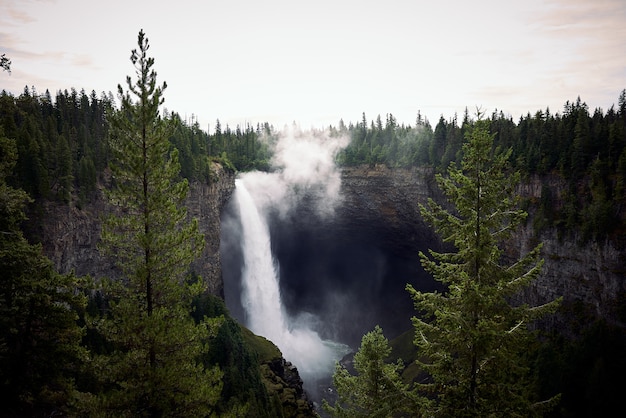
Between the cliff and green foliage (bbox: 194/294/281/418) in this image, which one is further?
the cliff

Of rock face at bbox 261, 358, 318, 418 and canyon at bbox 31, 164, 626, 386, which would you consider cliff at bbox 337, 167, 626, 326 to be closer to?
canyon at bbox 31, 164, 626, 386

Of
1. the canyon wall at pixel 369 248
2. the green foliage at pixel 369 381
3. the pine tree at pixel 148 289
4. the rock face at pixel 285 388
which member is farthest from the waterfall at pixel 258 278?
the pine tree at pixel 148 289

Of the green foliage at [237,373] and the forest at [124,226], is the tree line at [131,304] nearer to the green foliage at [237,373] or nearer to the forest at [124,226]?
the forest at [124,226]

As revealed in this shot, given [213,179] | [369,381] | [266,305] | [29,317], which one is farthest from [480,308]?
[266,305]

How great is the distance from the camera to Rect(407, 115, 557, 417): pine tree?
33.5 ft

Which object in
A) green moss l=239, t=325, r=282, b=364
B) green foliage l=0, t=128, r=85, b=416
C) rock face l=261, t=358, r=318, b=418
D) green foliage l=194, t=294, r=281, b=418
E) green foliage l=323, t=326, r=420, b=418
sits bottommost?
rock face l=261, t=358, r=318, b=418

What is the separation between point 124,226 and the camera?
12.1 metres

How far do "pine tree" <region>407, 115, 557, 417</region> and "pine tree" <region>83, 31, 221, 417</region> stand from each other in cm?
685

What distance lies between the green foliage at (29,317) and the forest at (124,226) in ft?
0.15

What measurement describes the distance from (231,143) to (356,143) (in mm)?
28245

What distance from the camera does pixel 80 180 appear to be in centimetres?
3456

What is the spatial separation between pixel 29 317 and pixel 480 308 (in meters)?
14.1

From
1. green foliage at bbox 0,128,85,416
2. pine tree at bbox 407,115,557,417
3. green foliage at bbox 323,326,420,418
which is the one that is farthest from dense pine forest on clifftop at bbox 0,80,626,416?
pine tree at bbox 407,115,557,417

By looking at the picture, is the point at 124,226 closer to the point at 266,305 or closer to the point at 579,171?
the point at 579,171
